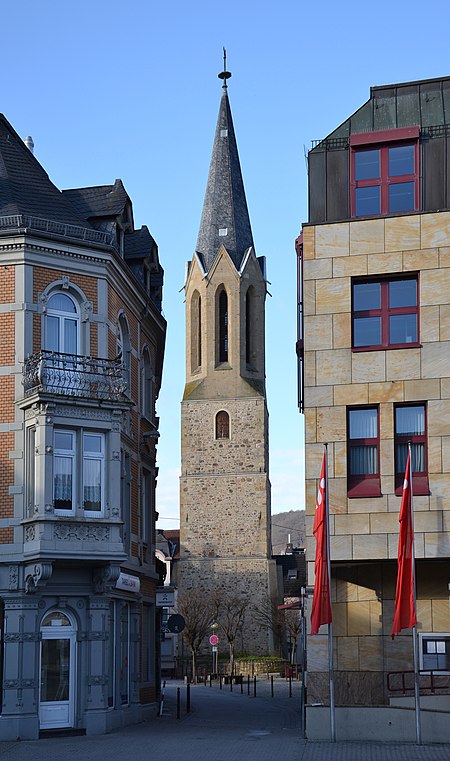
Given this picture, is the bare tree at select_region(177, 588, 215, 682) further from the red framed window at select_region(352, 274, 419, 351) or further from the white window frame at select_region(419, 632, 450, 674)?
the red framed window at select_region(352, 274, 419, 351)

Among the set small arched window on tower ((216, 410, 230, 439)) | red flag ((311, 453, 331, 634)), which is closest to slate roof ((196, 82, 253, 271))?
small arched window on tower ((216, 410, 230, 439))

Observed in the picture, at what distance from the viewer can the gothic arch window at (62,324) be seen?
92.9 ft

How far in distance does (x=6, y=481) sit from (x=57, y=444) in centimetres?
140

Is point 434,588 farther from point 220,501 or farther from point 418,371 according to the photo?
point 220,501

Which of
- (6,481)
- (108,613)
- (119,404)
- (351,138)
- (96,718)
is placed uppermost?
(351,138)

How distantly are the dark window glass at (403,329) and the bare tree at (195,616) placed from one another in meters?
52.1

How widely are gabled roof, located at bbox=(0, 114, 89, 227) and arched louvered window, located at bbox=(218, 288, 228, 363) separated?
184ft

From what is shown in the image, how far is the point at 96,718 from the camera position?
89.6 feet

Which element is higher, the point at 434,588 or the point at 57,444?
the point at 57,444

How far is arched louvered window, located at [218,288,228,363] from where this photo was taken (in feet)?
290

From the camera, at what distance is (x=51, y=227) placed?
2830cm

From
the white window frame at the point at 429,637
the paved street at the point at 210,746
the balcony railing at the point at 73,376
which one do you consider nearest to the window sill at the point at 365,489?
the white window frame at the point at 429,637

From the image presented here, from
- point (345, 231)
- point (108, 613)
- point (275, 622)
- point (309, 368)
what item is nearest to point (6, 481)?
point (108, 613)

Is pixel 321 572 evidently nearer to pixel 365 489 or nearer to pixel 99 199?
pixel 365 489
